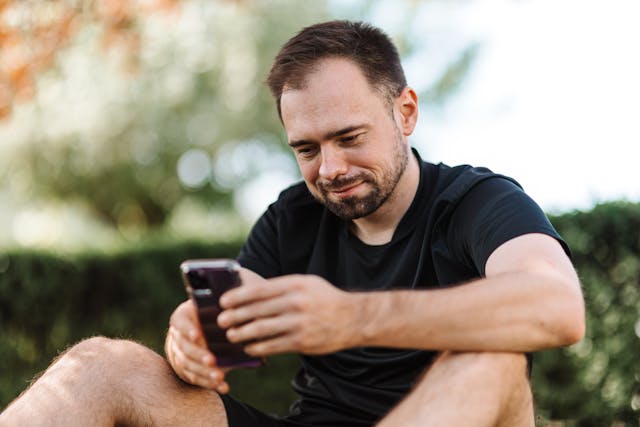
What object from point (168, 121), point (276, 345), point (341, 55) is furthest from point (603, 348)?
point (168, 121)

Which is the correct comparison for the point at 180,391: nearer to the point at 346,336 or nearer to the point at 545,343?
the point at 346,336

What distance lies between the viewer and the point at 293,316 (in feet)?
6.07

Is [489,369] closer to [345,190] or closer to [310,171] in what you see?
[345,190]

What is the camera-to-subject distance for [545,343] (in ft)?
6.56

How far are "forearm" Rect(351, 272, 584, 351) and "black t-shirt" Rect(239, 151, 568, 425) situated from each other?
304 millimetres

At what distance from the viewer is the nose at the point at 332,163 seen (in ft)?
8.78

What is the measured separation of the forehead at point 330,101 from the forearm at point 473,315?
91 cm

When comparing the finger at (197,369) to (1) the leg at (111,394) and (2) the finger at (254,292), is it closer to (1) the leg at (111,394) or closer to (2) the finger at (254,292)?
(1) the leg at (111,394)

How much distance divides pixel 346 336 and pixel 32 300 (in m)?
4.23

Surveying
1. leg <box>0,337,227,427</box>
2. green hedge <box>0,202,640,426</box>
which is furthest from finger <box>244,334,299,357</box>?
green hedge <box>0,202,640,426</box>

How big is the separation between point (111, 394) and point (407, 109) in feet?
5.06

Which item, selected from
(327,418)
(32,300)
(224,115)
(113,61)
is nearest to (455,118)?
(224,115)

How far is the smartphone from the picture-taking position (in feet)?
6.45

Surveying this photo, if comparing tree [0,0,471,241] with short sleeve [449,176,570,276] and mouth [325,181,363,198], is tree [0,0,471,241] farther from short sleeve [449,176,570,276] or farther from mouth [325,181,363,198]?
short sleeve [449,176,570,276]
